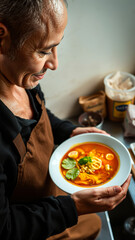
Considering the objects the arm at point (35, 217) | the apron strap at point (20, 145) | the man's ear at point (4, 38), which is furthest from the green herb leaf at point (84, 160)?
the man's ear at point (4, 38)

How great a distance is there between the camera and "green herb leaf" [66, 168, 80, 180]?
1116mm

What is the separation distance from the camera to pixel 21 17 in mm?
726

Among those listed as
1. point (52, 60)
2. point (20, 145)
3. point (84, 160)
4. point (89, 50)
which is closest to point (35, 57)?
point (52, 60)

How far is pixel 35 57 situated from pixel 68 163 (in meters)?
0.59

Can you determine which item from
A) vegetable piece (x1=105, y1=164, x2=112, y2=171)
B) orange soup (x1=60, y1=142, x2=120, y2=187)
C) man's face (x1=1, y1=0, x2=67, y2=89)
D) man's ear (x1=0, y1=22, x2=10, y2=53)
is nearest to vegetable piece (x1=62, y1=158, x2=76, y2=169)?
orange soup (x1=60, y1=142, x2=120, y2=187)

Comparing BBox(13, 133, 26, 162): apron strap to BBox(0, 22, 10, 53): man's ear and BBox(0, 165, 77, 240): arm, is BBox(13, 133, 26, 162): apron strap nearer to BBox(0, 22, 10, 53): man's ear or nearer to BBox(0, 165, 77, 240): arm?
BBox(0, 165, 77, 240): arm

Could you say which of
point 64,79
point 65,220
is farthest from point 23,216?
point 64,79

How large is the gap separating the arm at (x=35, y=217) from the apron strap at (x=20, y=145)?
12cm

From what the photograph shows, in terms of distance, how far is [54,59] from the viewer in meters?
0.95

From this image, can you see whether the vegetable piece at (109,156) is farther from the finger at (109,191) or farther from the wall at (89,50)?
the wall at (89,50)

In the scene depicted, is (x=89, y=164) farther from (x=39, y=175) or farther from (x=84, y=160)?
(x=39, y=175)

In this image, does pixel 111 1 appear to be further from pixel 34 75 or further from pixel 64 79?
pixel 34 75

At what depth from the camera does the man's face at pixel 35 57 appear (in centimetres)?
79

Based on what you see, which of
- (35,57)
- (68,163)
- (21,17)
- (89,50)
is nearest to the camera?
(21,17)
